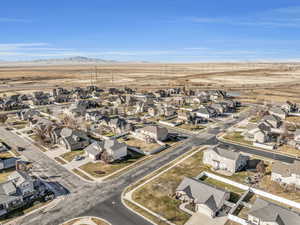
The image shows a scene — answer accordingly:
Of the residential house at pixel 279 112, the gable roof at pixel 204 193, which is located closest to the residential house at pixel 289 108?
the residential house at pixel 279 112

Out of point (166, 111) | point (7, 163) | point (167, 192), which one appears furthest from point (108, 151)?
point (166, 111)

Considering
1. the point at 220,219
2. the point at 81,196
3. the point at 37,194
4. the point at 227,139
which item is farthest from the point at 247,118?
the point at 37,194

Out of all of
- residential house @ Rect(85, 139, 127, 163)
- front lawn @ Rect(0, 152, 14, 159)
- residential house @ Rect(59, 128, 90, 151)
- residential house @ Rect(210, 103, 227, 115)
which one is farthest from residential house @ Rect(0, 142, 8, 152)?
residential house @ Rect(210, 103, 227, 115)

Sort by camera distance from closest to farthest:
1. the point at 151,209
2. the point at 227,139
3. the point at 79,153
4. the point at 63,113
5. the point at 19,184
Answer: the point at 151,209, the point at 19,184, the point at 79,153, the point at 227,139, the point at 63,113

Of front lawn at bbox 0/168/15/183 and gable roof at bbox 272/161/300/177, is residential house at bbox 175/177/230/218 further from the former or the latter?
front lawn at bbox 0/168/15/183

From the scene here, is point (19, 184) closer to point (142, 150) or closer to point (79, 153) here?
point (79, 153)

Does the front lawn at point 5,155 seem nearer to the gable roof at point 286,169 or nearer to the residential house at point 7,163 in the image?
the residential house at point 7,163

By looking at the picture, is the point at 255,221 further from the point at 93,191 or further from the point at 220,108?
the point at 220,108
